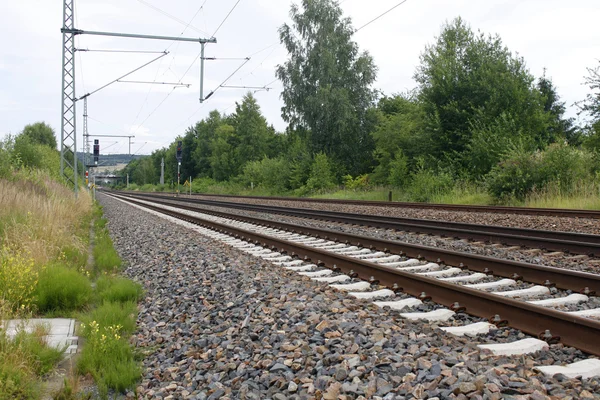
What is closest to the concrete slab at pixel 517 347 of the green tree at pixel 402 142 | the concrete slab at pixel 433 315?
the concrete slab at pixel 433 315

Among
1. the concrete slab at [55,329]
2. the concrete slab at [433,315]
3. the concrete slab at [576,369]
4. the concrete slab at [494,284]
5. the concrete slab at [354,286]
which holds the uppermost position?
the concrete slab at [494,284]

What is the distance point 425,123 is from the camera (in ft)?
92.1

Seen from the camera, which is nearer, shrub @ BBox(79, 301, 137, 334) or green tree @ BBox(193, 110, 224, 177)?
shrub @ BBox(79, 301, 137, 334)

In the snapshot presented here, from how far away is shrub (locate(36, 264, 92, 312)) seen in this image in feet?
20.9

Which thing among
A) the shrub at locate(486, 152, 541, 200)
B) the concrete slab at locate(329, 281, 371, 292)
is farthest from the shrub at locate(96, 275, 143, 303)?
the shrub at locate(486, 152, 541, 200)

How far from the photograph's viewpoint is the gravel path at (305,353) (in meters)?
3.28

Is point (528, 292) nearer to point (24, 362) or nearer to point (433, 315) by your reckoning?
point (433, 315)

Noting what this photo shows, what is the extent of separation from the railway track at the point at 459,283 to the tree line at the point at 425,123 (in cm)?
1258

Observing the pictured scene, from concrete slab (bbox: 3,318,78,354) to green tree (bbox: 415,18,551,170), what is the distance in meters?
21.9

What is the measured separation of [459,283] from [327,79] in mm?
35295

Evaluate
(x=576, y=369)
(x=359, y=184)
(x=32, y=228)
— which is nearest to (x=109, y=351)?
(x=576, y=369)

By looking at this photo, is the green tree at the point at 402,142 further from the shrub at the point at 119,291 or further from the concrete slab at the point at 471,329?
the concrete slab at the point at 471,329

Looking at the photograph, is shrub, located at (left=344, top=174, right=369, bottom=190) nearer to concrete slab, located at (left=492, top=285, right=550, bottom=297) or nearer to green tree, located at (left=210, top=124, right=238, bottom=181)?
concrete slab, located at (left=492, top=285, right=550, bottom=297)

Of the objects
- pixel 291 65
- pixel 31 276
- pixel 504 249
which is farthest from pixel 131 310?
pixel 291 65
